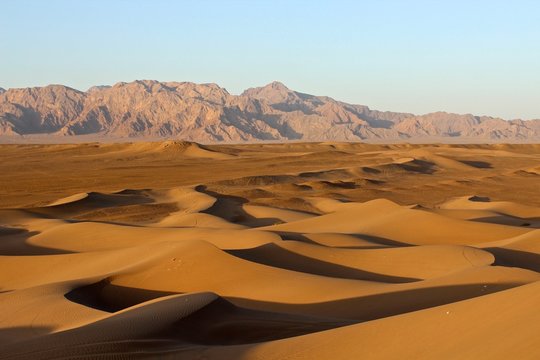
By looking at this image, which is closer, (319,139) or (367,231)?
(367,231)

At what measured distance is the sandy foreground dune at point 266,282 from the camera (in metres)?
5.34

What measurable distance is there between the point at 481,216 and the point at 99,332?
15.5 metres

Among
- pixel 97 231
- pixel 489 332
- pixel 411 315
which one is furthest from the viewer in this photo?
pixel 97 231

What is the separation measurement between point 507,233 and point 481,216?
403cm

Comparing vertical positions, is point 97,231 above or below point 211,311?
below

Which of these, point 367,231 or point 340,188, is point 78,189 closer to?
point 340,188

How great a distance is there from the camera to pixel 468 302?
18.8ft

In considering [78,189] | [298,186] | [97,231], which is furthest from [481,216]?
[78,189]

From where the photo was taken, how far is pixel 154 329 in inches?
236

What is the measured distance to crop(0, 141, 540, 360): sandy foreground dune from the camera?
5336 mm

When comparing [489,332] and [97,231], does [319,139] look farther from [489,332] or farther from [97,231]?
[489,332]

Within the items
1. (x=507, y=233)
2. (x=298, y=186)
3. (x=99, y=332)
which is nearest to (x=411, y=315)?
(x=99, y=332)

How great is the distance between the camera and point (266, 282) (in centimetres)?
938

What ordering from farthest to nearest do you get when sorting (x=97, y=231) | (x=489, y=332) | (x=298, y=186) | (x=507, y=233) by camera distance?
(x=298, y=186), (x=97, y=231), (x=507, y=233), (x=489, y=332)
